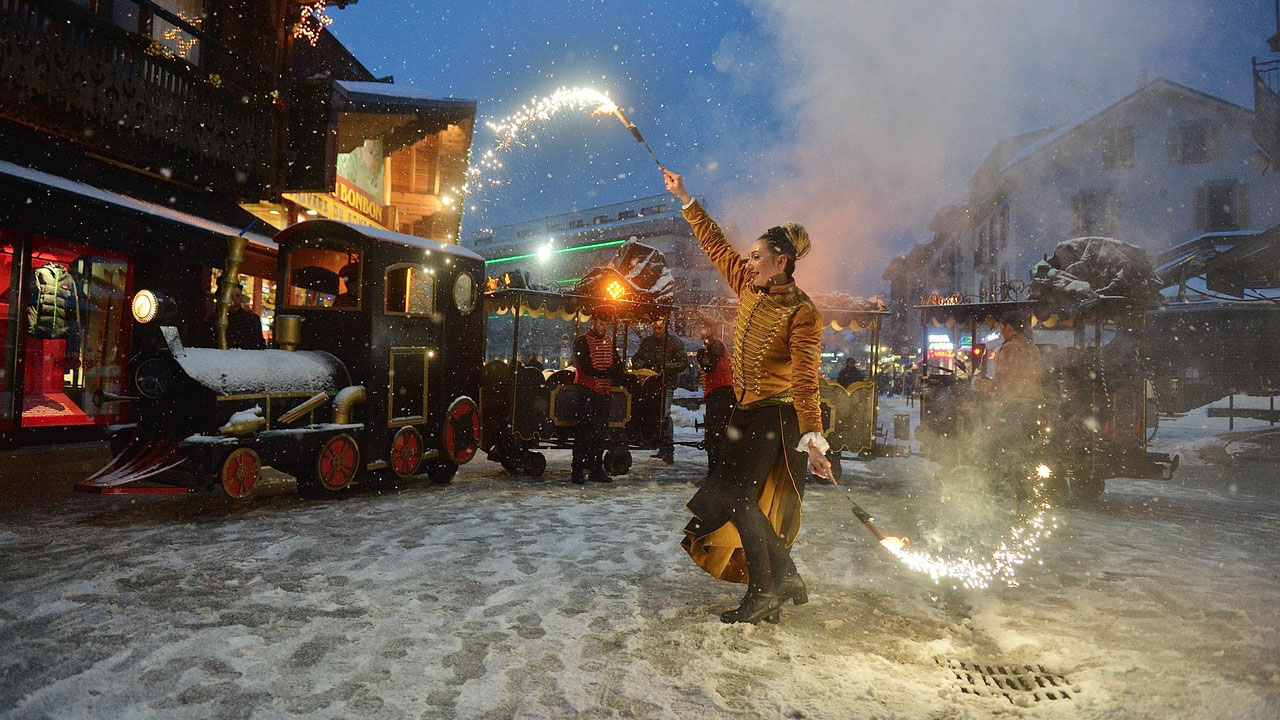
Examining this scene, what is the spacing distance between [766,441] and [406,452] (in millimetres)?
5325

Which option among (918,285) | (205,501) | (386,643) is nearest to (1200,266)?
(386,643)

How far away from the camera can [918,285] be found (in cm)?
6400

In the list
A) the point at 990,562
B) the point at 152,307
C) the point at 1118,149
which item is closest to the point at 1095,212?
the point at 1118,149

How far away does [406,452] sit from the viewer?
763 cm

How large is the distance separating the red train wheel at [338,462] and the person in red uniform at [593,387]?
2.76 meters

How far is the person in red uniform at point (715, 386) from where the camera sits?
312 inches

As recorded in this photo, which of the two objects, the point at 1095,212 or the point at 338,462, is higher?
the point at 1095,212

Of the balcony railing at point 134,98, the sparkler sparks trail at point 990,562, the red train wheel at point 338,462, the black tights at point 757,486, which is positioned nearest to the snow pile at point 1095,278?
the sparkler sparks trail at point 990,562

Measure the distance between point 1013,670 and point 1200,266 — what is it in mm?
13636

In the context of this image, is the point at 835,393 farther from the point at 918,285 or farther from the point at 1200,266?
the point at 918,285

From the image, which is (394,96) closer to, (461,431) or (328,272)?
(328,272)

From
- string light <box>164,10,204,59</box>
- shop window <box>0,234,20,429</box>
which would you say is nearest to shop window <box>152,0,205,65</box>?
string light <box>164,10,204,59</box>

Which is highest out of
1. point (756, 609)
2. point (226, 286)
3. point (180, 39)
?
point (180, 39)

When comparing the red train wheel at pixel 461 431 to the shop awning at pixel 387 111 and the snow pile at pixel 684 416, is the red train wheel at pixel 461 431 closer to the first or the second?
the snow pile at pixel 684 416
